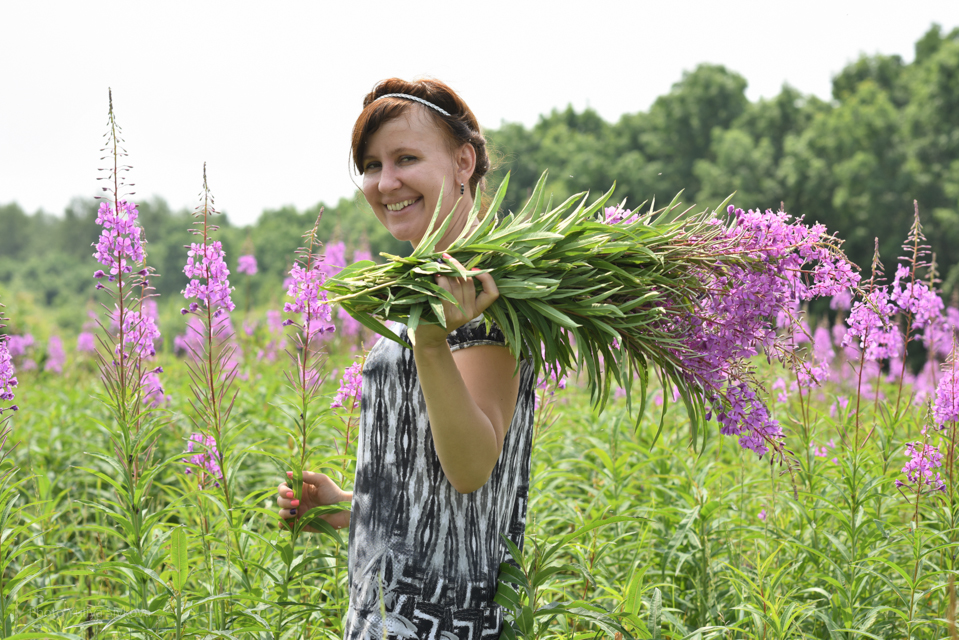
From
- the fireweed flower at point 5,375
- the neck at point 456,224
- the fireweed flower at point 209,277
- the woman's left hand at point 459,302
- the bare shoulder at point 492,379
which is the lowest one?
the fireweed flower at point 5,375

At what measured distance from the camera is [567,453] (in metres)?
5.18

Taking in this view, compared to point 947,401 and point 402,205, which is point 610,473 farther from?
point 402,205

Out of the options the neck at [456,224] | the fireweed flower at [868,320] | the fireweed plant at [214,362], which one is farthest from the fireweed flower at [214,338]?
the fireweed flower at [868,320]

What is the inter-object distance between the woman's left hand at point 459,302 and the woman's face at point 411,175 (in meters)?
0.45

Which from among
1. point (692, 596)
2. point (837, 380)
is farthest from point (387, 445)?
point (837, 380)

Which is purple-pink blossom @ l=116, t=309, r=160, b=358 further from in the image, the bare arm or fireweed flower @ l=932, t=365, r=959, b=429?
fireweed flower @ l=932, t=365, r=959, b=429

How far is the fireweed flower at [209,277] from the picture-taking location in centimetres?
300

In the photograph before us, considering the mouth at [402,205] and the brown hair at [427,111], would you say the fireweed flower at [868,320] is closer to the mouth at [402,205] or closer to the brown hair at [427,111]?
the brown hair at [427,111]

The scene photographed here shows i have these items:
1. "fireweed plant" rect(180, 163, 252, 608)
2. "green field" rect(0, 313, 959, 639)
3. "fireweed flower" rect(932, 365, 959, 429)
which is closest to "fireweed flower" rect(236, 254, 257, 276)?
"green field" rect(0, 313, 959, 639)

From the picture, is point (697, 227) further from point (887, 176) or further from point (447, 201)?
point (887, 176)

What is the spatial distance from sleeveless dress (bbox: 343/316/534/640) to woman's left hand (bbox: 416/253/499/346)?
20 cm

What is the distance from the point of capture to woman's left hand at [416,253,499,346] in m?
1.75

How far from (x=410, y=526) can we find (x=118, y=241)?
5.91 ft

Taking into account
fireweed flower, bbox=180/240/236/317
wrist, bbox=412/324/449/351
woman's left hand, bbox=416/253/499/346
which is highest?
fireweed flower, bbox=180/240/236/317
